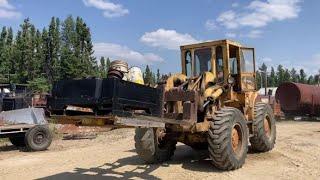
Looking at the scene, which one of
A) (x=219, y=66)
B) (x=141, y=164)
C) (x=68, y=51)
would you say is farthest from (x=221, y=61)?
(x=68, y=51)

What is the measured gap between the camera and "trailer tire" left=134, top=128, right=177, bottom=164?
10508 mm

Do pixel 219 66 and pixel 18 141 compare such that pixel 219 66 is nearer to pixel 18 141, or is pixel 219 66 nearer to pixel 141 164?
pixel 141 164

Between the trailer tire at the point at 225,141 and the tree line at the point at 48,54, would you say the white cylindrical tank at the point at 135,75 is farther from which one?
the tree line at the point at 48,54

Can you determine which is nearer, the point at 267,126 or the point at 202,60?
the point at 202,60

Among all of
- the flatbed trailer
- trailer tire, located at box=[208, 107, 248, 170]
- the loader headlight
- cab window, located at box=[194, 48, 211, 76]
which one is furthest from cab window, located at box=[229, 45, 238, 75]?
the flatbed trailer

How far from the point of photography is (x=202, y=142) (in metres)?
11.0

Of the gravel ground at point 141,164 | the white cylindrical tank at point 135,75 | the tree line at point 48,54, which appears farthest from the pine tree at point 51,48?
the white cylindrical tank at point 135,75

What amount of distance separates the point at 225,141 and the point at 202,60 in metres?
2.63

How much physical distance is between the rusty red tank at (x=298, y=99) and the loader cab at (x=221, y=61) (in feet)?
60.5

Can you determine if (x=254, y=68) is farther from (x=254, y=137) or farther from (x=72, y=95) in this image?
(x=72, y=95)

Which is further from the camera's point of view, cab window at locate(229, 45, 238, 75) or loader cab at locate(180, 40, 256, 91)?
Answer: cab window at locate(229, 45, 238, 75)

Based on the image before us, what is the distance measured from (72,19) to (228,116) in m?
83.3

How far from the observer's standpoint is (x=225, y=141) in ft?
32.3

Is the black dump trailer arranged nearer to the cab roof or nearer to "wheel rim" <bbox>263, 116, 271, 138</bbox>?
the cab roof
